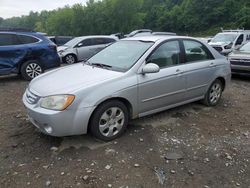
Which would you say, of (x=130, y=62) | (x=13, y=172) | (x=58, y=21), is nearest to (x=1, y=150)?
(x=13, y=172)

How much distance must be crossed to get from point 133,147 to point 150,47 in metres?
1.71

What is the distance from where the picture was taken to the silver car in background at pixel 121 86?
3.50m

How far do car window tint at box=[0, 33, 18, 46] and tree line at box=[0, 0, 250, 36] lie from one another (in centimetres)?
4640

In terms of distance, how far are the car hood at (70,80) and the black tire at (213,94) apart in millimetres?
2359

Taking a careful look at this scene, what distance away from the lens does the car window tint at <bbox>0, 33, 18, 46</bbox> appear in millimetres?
7828

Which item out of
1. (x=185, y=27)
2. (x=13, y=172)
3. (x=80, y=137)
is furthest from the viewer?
(x=185, y=27)

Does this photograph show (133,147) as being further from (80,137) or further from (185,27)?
(185,27)

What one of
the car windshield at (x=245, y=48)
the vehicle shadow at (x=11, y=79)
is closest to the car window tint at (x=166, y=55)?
the car windshield at (x=245, y=48)

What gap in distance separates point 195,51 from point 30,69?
5364mm

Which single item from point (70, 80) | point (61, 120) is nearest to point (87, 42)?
point (70, 80)

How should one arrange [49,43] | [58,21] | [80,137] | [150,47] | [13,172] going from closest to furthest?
1. [13,172]
2. [80,137]
3. [150,47]
4. [49,43]
5. [58,21]

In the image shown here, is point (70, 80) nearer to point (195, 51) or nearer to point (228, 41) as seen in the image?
point (195, 51)

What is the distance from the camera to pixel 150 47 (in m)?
4.37

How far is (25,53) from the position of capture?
798 centimetres
